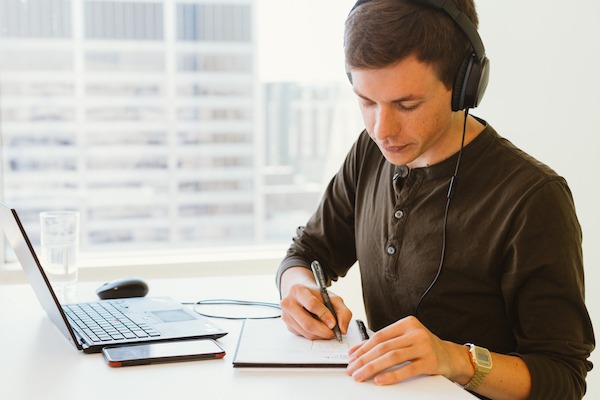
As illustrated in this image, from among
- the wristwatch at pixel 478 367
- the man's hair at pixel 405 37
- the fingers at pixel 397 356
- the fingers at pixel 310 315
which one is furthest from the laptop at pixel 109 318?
the man's hair at pixel 405 37

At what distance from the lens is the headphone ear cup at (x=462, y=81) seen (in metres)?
1.27

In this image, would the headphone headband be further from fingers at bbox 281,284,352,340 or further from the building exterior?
the building exterior

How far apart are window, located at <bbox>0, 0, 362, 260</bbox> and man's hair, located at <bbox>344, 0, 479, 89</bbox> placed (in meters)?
1.57

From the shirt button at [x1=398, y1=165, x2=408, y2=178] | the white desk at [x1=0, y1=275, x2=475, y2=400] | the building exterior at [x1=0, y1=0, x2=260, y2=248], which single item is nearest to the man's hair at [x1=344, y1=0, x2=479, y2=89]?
the shirt button at [x1=398, y1=165, x2=408, y2=178]

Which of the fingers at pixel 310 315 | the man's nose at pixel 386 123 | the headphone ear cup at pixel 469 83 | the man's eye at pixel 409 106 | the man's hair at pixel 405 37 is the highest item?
the man's hair at pixel 405 37

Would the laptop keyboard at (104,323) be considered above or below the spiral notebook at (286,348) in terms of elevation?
below

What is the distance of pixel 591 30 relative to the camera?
2656mm

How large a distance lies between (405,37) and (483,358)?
Result: 20.2 inches

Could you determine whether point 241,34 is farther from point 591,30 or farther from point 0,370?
point 0,370

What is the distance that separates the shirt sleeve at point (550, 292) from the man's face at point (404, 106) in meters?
0.20

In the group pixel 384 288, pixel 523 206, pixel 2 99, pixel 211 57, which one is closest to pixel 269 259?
pixel 211 57

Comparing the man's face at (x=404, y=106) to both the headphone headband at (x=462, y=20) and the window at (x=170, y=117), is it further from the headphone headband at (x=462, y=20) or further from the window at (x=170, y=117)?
the window at (x=170, y=117)

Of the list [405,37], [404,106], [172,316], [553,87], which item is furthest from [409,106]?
[553,87]

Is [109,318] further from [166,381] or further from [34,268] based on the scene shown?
[166,381]
